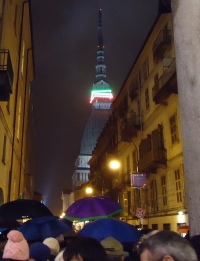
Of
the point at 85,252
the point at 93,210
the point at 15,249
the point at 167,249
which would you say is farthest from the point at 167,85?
the point at 167,249

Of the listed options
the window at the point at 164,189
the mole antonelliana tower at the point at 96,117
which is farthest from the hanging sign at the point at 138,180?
the mole antonelliana tower at the point at 96,117

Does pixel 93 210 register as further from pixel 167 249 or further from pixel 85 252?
pixel 167 249

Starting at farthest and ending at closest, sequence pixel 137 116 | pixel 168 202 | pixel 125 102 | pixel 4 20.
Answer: pixel 125 102
pixel 137 116
pixel 168 202
pixel 4 20

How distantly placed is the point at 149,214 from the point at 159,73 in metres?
11.1

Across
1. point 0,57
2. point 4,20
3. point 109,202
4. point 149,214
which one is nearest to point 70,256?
point 109,202

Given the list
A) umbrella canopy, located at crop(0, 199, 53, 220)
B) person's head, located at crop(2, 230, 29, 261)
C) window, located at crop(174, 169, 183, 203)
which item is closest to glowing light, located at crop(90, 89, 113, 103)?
window, located at crop(174, 169, 183, 203)

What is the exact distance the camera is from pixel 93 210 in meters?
8.65

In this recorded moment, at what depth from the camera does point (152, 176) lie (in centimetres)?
2838

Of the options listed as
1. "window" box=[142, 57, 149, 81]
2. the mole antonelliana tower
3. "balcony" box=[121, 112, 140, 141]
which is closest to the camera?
"window" box=[142, 57, 149, 81]

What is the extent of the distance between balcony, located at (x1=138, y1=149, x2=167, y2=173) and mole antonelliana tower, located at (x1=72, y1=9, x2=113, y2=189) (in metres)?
106

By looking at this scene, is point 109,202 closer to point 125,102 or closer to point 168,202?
point 168,202

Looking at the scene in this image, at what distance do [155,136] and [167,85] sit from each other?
479 centimetres

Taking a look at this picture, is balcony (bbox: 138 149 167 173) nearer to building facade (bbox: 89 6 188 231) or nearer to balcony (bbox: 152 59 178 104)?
building facade (bbox: 89 6 188 231)

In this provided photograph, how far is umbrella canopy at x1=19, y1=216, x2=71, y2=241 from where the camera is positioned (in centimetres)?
776
